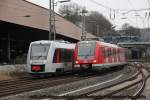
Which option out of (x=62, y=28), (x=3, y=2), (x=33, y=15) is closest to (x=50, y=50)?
(x=3, y=2)

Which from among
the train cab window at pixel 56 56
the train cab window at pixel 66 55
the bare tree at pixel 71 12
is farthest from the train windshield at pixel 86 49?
the bare tree at pixel 71 12

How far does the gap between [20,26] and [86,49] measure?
42.0 feet

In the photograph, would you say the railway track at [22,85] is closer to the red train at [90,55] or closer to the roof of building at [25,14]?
the red train at [90,55]

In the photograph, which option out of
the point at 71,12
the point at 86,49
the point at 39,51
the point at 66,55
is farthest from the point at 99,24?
the point at 39,51

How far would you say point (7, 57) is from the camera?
4616 cm

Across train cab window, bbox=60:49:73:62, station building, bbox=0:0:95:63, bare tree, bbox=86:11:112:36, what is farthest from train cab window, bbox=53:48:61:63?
bare tree, bbox=86:11:112:36

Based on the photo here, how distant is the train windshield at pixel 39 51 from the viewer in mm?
30328

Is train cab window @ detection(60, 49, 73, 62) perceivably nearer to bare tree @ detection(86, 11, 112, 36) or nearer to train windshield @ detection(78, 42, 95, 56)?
train windshield @ detection(78, 42, 95, 56)

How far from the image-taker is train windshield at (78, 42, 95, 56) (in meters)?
32.8

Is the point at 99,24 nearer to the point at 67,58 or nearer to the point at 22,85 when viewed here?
the point at 67,58

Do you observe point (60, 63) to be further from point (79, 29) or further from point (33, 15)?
point (79, 29)

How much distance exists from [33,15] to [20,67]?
473 inches

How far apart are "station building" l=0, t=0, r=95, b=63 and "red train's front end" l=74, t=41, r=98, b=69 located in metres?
8.84

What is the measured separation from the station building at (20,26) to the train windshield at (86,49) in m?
8.84
